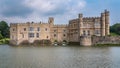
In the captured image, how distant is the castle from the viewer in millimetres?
69812

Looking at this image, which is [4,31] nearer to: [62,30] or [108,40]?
[62,30]

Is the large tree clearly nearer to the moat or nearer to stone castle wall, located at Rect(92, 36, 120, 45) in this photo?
stone castle wall, located at Rect(92, 36, 120, 45)

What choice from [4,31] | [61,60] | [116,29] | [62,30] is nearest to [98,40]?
[62,30]

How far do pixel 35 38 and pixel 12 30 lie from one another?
5906 mm

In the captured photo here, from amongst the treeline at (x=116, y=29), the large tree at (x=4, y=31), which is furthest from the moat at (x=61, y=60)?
the large tree at (x=4, y=31)

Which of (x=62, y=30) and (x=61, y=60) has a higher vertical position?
(x=62, y=30)

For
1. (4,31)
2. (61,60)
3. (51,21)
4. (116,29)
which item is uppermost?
(51,21)

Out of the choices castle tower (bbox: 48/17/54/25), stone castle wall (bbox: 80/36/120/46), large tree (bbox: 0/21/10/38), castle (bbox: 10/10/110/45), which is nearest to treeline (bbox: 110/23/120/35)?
castle (bbox: 10/10/110/45)

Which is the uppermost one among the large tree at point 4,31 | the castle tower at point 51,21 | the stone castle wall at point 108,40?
the castle tower at point 51,21

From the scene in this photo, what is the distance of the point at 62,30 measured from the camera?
74.8 meters

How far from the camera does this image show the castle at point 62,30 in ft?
229

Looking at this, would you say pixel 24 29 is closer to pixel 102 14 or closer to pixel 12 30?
pixel 12 30

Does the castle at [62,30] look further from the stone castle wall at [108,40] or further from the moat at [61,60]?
the moat at [61,60]

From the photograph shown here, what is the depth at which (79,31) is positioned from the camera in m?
70.5
